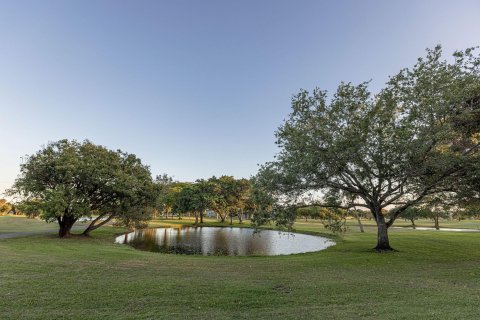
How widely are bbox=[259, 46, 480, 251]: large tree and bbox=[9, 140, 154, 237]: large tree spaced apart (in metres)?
18.5

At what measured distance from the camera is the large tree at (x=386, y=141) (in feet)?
60.4

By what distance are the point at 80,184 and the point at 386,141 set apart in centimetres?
3159

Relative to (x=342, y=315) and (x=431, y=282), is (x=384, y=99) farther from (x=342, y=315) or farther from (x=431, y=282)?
(x=342, y=315)

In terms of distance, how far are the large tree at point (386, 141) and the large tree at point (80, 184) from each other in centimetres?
1852

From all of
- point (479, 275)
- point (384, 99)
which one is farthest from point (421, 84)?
point (479, 275)

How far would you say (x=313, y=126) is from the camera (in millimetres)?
23562

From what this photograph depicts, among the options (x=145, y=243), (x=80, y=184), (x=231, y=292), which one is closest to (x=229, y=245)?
(x=145, y=243)

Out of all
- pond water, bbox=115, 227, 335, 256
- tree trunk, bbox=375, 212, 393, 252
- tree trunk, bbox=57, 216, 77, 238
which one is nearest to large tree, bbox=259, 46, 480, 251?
tree trunk, bbox=375, 212, 393, 252

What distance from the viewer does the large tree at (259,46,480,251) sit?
60.4 feet

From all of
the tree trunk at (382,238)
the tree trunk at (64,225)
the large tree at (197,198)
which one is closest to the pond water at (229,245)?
the tree trunk at (382,238)

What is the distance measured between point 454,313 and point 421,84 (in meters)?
17.2

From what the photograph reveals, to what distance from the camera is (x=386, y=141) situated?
65.2ft

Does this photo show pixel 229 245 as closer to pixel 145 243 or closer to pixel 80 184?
pixel 145 243

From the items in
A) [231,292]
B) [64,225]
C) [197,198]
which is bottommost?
[231,292]
